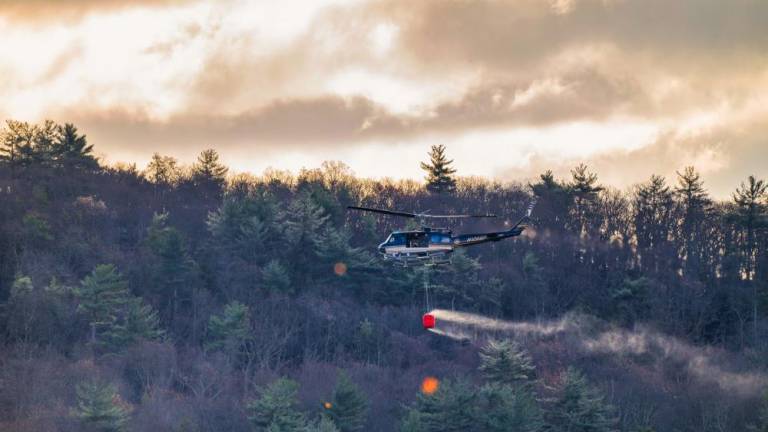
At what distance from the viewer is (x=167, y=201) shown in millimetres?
141125

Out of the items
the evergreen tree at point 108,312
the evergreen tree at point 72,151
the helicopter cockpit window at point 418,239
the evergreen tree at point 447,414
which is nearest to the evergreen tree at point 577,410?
the evergreen tree at point 447,414

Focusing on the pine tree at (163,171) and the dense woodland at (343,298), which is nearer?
the dense woodland at (343,298)

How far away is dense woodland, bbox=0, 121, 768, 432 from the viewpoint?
9994 cm

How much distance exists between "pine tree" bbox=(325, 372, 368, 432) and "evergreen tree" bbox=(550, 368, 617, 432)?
16.4m

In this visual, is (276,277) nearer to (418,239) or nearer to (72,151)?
(72,151)

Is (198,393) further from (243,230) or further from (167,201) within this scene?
(167,201)

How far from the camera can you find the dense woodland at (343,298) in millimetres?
99938

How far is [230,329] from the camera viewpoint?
10725 cm

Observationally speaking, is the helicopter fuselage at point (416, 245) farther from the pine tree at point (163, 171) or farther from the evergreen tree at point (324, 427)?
the pine tree at point (163, 171)

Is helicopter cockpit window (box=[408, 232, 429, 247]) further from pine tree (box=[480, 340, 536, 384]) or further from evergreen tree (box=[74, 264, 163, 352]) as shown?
evergreen tree (box=[74, 264, 163, 352])

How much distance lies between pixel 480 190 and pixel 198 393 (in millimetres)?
58000

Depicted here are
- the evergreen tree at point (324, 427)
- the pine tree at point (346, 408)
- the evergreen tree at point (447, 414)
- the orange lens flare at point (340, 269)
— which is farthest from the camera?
the orange lens flare at point (340, 269)

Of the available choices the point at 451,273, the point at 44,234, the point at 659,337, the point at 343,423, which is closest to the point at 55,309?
the point at 44,234

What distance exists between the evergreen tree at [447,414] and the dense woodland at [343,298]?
62 cm
